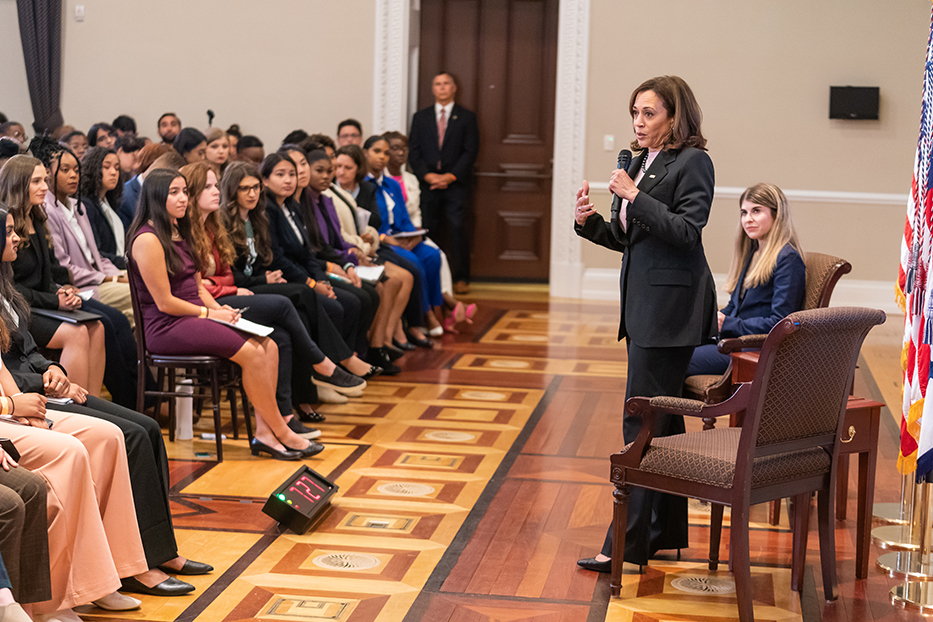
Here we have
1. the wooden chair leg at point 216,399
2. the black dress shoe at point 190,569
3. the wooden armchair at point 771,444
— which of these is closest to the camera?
the wooden armchair at point 771,444

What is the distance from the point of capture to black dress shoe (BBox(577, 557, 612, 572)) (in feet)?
11.0

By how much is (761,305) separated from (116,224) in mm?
3339

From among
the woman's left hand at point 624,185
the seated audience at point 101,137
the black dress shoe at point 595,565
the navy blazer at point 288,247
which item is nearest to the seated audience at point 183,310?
the navy blazer at point 288,247

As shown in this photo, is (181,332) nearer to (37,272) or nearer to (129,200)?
(37,272)

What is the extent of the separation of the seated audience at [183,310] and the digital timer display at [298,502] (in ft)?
2.41

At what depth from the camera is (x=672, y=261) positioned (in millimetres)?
3191

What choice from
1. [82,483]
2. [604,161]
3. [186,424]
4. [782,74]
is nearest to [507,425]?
[186,424]

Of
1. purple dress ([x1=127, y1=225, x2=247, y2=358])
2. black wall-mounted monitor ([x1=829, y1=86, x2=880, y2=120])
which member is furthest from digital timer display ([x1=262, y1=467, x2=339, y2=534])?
black wall-mounted monitor ([x1=829, y1=86, x2=880, y2=120])

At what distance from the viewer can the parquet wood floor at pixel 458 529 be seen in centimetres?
309

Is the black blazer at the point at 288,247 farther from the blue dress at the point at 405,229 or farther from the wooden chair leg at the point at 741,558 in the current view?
the wooden chair leg at the point at 741,558

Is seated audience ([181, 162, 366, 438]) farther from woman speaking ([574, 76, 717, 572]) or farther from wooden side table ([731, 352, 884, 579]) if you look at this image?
wooden side table ([731, 352, 884, 579])

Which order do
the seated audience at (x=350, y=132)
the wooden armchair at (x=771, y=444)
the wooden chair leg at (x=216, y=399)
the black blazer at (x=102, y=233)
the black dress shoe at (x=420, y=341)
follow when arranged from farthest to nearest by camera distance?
the seated audience at (x=350, y=132) < the black dress shoe at (x=420, y=341) < the black blazer at (x=102, y=233) < the wooden chair leg at (x=216, y=399) < the wooden armchair at (x=771, y=444)

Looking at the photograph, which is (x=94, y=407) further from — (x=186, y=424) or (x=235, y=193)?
(x=235, y=193)

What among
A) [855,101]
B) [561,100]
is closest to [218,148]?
[561,100]
